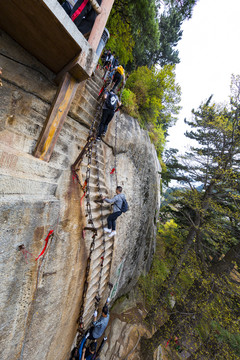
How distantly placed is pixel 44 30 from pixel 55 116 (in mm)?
1212

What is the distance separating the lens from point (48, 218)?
275cm

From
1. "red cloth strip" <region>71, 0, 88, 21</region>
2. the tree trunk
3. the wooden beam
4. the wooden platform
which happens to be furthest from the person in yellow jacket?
the tree trunk

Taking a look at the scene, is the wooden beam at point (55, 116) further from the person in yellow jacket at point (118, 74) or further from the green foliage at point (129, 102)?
the green foliage at point (129, 102)

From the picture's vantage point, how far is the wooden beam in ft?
8.84

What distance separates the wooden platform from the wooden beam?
0.24 meters

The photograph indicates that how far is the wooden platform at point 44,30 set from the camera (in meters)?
1.80

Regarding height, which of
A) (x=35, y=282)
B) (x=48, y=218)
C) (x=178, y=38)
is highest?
(x=178, y=38)

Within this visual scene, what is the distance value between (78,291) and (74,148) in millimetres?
4101

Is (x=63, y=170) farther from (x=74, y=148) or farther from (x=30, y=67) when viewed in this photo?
(x=30, y=67)

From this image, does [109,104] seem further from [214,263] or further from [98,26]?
[214,263]

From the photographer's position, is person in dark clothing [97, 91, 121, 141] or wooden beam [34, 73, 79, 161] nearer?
wooden beam [34, 73, 79, 161]

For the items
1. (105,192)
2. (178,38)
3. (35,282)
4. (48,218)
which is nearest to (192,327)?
(105,192)

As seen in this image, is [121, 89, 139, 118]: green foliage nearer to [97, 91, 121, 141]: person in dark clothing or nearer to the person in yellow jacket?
the person in yellow jacket

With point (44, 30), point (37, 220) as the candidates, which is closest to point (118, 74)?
point (44, 30)
